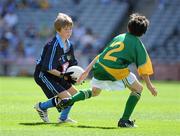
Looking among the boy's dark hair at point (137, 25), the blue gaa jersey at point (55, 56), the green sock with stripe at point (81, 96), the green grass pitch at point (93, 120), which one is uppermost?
the boy's dark hair at point (137, 25)

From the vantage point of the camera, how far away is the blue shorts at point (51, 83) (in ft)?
39.1

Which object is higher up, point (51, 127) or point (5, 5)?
point (51, 127)

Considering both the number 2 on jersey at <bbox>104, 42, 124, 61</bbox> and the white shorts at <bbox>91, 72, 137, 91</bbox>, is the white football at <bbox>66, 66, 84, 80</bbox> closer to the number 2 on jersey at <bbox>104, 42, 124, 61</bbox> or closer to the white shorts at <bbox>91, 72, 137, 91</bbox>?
the white shorts at <bbox>91, 72, 137, 91</bbox>

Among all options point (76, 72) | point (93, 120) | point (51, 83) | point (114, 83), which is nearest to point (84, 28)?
point (93, 120)

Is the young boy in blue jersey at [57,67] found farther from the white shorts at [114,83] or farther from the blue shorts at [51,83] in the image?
the white shorts at [114,83]

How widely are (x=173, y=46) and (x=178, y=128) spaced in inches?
971

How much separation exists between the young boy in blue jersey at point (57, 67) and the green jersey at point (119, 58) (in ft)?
2.44

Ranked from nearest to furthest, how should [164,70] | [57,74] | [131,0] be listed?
[57,74], [164,70], [131,0]

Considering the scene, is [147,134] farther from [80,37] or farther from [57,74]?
[80,37]

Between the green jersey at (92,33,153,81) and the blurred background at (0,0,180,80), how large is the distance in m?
22.3

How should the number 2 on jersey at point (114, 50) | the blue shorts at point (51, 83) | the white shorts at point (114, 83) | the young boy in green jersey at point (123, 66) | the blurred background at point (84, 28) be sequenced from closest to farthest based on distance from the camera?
the young boy in green jersey at point (123, 66), the number 2 on jersey at point (114, 50), the white shorts at point (114, 83), the blue shorts at point (51, 83), the blurred background at point (84, 28)

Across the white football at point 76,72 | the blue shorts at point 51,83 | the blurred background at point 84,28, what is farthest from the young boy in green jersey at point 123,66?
the blurred background at point 84,28

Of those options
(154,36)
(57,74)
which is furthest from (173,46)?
(57,74)

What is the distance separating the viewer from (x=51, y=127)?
1095cm
